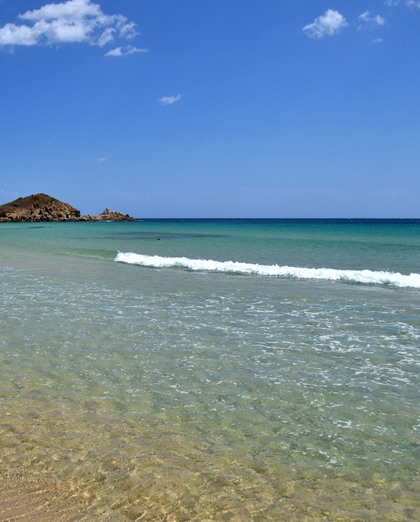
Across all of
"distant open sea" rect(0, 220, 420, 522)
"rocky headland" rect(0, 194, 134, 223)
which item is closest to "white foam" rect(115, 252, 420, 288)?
"distant open sea" rect(0, 220, 420, 522)

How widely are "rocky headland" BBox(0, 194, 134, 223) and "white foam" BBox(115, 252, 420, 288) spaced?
146 metres

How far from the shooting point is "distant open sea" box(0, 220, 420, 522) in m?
4.08

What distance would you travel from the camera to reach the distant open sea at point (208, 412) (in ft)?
13.4

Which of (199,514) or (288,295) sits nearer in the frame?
(199,514)

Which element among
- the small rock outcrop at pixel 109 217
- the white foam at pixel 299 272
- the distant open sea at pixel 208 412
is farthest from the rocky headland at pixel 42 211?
the distant open sea at pixel 208 412

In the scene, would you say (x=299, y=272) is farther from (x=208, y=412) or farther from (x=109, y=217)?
(x=109, y=217)

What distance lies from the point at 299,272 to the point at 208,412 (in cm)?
1604

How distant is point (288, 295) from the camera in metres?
15.1

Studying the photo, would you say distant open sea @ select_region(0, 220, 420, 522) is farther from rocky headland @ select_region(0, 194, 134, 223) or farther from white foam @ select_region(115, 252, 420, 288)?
rocky headland @ select_region(0, 194, 134, 223)

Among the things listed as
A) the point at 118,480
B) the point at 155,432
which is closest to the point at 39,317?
the point at 155,432

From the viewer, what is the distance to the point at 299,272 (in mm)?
21422

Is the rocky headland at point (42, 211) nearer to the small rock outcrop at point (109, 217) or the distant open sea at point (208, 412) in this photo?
the small rock outcrop at point (109, 217)

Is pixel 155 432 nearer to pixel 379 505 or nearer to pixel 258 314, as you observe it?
pixel 379 505

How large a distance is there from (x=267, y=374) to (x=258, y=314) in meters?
4.62
